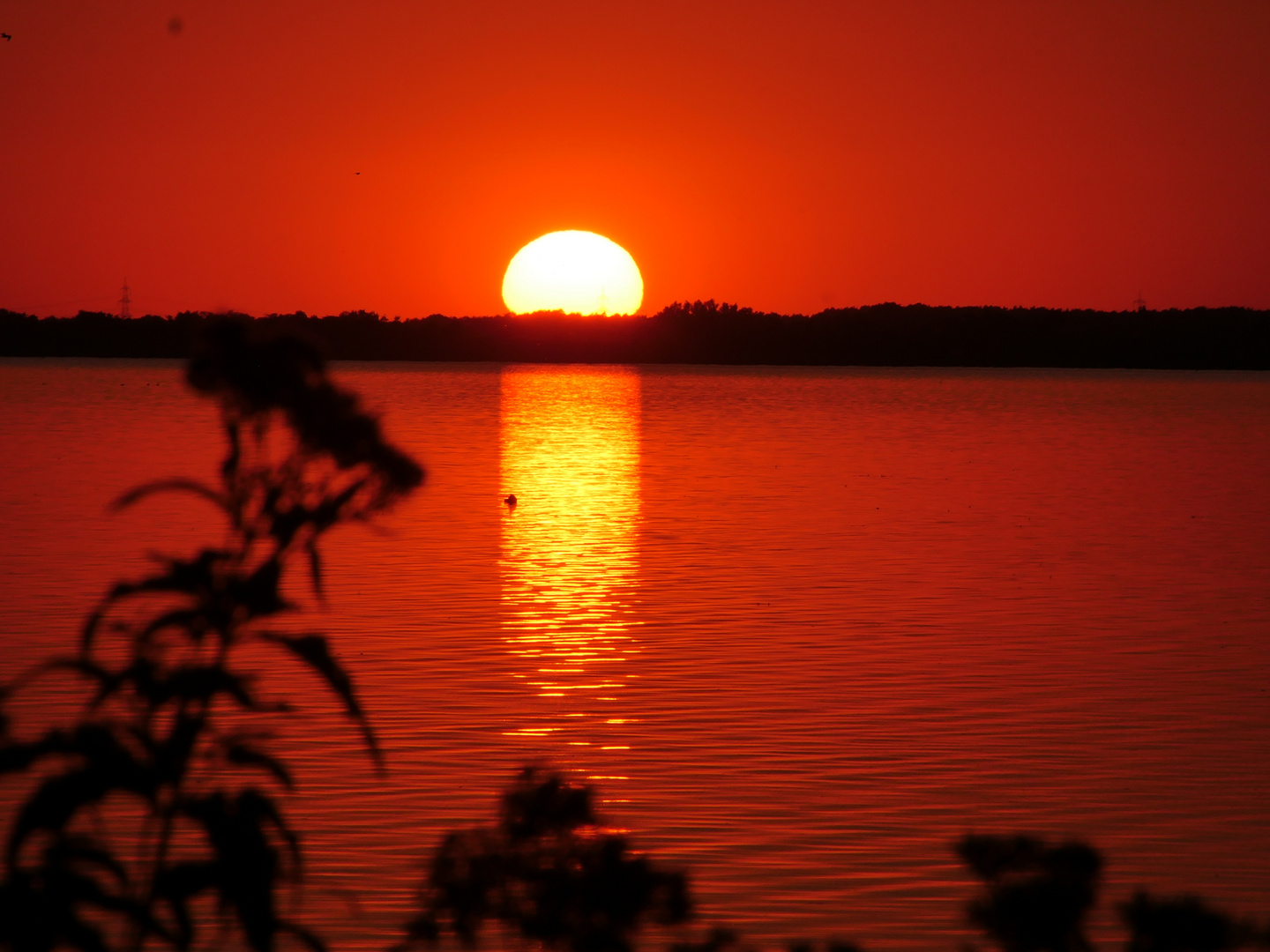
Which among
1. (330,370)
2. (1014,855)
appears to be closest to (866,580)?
(1014,855)

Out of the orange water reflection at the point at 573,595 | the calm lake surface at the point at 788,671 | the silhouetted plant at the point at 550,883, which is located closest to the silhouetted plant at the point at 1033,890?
the silhouetted plant at the point at 550,883

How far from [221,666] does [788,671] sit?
11852 mm

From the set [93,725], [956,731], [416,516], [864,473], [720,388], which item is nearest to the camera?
[93,725]

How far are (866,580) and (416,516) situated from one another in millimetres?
10250

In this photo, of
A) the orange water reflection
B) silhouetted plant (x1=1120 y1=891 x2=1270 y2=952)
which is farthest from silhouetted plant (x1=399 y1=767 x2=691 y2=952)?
the orange water reflection

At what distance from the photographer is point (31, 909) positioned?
327cm

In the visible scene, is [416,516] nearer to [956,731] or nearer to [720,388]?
[956,731]

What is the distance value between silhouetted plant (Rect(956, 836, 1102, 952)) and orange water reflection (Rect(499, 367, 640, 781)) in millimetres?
6698

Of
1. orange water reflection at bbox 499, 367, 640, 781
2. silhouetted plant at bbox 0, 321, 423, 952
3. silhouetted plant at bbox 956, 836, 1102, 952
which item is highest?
silhouetted plant at bbox 0, 321, 423, 952

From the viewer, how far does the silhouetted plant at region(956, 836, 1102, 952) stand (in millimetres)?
4555

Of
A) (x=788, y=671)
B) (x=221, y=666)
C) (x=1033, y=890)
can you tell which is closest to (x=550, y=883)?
(x=1033, y=890)

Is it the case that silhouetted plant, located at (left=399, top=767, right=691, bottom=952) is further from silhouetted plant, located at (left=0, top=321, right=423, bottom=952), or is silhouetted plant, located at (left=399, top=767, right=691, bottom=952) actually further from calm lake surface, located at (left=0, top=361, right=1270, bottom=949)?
silhouetted plant, located at (left=0, top=321, right=423, bottom=952)

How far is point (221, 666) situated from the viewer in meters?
3.29

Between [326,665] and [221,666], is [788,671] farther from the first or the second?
[326,665]
